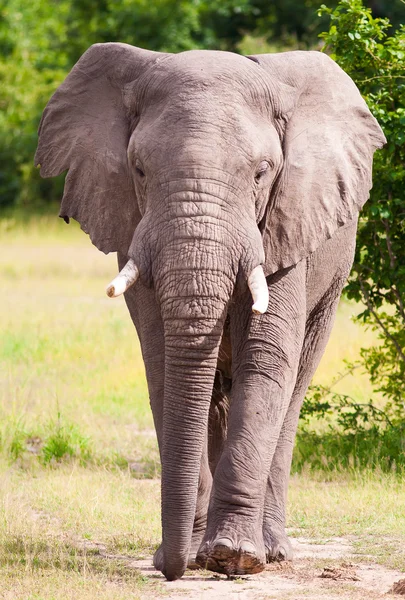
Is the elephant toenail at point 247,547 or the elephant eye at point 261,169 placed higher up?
the elephant eye at point 261,169

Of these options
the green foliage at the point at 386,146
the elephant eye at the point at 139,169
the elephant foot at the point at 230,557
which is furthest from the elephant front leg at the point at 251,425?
the green foliage at the point at 386,146

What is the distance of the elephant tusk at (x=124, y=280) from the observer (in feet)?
16.2

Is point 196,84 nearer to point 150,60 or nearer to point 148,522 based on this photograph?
point 150,60

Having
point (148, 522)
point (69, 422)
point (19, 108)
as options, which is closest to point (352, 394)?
point (69, 422)

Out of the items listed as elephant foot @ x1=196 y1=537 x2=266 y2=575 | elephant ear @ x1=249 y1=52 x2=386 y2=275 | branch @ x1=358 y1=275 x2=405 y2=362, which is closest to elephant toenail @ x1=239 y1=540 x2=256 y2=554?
elephant foot @ x1=196 y1=537 x2=266 y2=575

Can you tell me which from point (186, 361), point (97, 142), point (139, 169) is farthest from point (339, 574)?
point (97, 142)

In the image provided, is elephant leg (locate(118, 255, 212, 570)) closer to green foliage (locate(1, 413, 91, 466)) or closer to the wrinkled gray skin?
the wrinkled gray skin

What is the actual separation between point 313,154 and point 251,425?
4.39 feet

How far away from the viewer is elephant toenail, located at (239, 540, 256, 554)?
5504mm

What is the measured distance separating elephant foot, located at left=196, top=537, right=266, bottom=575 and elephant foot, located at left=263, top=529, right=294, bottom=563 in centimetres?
51

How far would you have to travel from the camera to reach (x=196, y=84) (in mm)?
5336

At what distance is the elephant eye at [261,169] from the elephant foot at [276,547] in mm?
1990

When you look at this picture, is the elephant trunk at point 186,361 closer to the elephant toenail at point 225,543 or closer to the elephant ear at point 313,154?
the elephant toenail at point 225,543

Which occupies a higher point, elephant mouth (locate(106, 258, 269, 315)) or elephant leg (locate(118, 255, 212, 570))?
elephant mouth (locate(106, 258, 269, 315))
